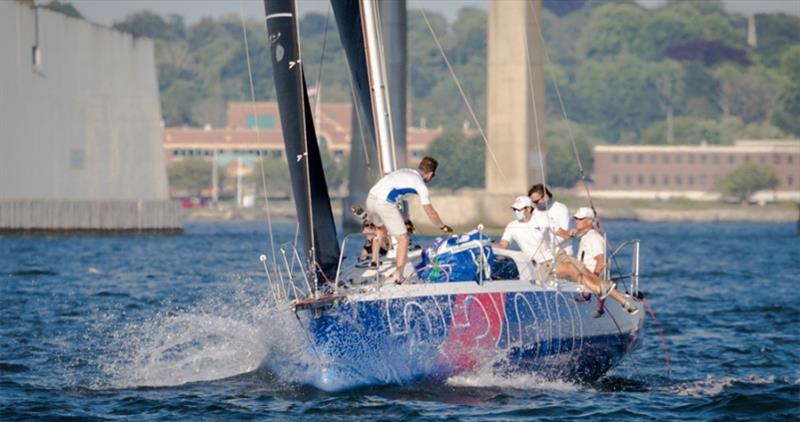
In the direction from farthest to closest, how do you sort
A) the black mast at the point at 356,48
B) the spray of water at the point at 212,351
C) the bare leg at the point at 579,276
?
the black mast at the point at 356,48
the bare leg at the point at 579,276
the spray of water at the point at 212,351

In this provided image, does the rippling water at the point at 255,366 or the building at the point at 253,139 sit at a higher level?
the building at the point at 253,139

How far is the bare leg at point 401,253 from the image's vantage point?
16703mm

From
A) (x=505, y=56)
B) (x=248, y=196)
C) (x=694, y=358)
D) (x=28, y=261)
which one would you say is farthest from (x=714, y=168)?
(x=694, y=358)

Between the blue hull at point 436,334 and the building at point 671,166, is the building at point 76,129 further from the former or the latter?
the building at point 671,166

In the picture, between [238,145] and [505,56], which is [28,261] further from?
[238,145]

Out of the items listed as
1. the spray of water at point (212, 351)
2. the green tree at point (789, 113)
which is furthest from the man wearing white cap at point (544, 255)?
the green tree at point (789, 113)

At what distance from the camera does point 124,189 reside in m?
65.0

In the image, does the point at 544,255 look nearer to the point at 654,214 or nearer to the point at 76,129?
the point at 76,129

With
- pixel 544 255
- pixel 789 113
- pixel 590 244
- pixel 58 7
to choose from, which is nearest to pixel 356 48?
pixel 544 255

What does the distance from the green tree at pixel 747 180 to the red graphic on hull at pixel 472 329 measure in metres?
141

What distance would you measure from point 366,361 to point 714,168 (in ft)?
484

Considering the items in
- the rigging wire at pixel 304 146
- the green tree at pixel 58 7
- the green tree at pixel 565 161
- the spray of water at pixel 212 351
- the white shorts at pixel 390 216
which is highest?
the green tree at pixel 58 7

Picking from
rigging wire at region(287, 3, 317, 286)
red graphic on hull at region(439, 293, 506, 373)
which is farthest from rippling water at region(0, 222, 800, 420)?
A: rigging wire at region(287, 3, 317, 286)

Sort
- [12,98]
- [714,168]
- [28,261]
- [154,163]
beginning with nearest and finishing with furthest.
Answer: [28,261] < [12,98] < [154,163] < [714,168]
